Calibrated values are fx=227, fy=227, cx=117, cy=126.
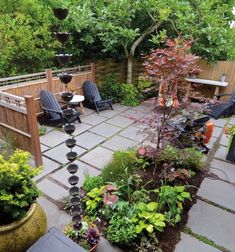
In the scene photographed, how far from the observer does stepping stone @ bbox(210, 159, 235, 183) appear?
373cm

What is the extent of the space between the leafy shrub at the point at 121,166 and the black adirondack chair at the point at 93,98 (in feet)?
9.77

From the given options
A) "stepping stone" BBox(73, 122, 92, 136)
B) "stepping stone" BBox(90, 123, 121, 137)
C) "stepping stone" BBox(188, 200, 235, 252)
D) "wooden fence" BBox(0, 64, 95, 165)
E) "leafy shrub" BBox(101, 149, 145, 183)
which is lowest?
"stepping stone" BBox(73, 122, 92, 136)

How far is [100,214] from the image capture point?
282cm

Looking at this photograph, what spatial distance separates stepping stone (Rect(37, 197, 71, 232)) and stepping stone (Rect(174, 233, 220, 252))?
131 cm

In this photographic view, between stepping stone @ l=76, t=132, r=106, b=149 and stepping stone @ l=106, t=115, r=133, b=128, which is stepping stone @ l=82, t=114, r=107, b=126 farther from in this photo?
stepping stone @ l=76, t=132, r=106, b=149

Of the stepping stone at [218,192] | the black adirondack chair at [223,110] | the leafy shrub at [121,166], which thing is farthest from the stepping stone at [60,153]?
the black adirondack chair at [223,110]

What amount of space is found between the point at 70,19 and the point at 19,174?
524cm

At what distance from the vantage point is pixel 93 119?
6.05m

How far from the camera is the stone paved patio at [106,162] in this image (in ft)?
8.77

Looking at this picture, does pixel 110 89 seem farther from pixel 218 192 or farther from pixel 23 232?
pixel 23 232

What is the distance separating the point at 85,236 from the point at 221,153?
3.28 m

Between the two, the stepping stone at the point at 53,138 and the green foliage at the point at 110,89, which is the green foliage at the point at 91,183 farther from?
the green foliage at the point at 110,89

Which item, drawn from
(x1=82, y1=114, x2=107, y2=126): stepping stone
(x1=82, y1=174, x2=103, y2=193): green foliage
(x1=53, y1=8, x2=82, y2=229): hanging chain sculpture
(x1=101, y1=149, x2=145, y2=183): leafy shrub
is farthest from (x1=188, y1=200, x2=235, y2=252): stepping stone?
(x1=82, y1=114, x2=107, y2=126): stepping stone

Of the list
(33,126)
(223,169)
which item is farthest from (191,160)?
(33,126)
